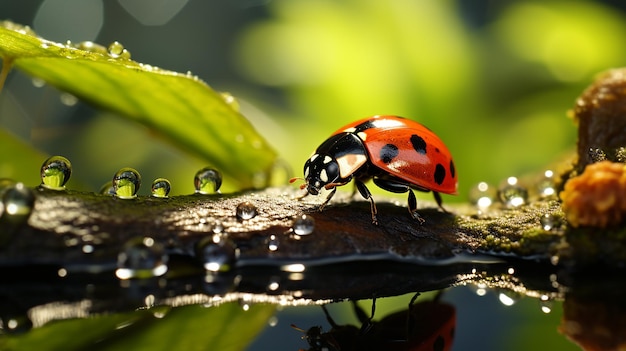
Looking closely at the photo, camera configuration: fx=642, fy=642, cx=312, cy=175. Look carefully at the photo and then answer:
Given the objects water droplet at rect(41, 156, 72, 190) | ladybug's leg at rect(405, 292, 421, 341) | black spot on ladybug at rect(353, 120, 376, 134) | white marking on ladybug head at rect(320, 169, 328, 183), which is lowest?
ladybug's leg at rect(405, 292, 421, 341)

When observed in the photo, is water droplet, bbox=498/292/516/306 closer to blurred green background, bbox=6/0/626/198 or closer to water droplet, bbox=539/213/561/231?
water droplet, bbox=539/213/561/231

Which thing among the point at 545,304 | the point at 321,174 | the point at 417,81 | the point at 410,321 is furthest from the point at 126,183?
the point at 417,81

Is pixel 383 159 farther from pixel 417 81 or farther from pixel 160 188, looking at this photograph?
pixel 417 81

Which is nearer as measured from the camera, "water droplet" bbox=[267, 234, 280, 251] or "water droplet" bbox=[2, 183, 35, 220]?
"water droplet" bbox=[2, 183, 35, 220]

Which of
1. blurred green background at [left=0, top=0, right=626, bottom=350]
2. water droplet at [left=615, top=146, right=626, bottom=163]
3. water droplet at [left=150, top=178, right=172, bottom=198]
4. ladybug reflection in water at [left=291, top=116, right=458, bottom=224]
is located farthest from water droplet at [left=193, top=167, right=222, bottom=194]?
blurred green background at [left=0, top=0, right=626, bottom=350]

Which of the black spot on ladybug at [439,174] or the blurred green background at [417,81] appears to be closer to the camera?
the black spot on ladybug at [439,174]

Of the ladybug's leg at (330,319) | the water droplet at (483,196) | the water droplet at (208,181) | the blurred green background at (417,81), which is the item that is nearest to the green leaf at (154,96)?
the water droplet at (208,181)

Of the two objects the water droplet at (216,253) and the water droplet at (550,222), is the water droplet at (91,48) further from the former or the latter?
the water droplet at (550,222)
